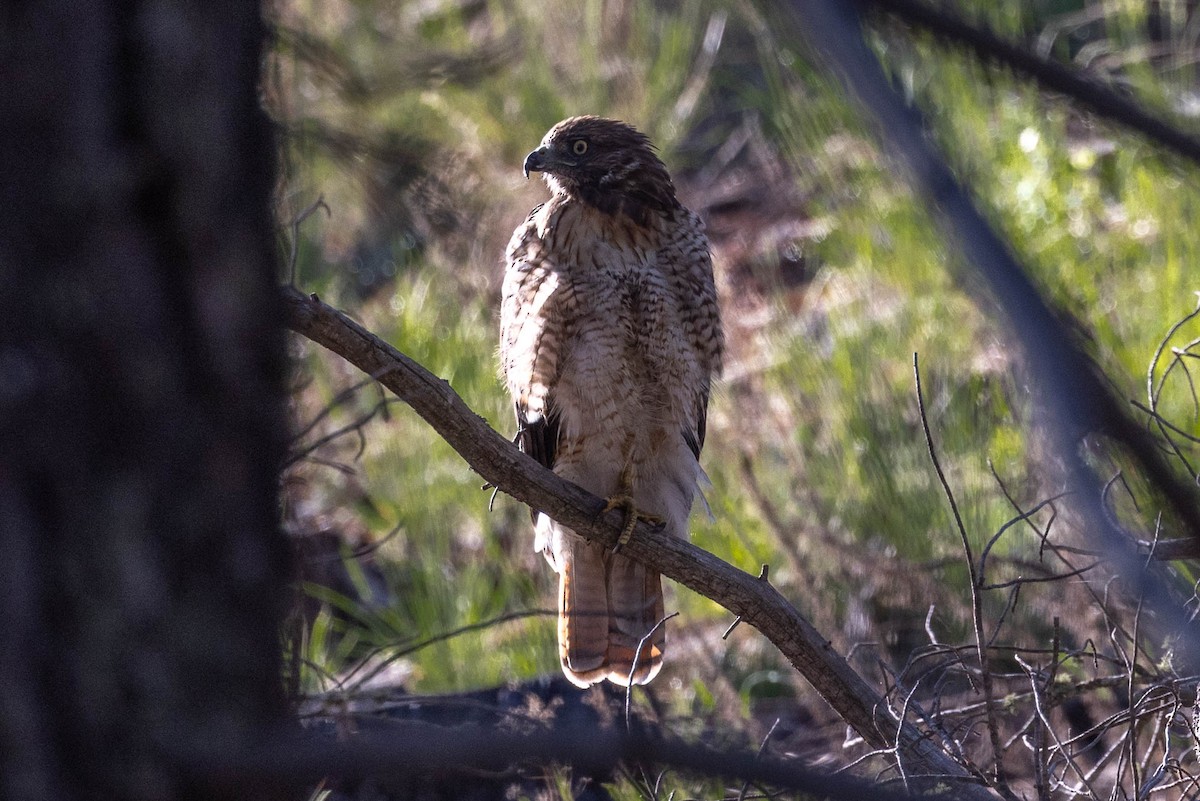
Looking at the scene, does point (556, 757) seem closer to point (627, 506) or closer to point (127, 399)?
point (127, 399)

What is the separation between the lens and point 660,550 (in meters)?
3.22

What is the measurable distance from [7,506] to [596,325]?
110 inches

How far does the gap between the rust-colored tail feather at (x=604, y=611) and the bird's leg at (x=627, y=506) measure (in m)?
0.23

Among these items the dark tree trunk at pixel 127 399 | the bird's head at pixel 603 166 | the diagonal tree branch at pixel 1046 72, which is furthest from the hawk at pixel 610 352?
the diagonal tree branch at pixel 1046 72

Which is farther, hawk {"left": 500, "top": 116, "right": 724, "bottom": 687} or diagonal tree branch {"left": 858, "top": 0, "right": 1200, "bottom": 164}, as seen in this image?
hawk {"left": 500, "top": 116, "right": 724, "bottom": 687}

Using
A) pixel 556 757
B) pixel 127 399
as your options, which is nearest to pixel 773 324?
pixel 127 399

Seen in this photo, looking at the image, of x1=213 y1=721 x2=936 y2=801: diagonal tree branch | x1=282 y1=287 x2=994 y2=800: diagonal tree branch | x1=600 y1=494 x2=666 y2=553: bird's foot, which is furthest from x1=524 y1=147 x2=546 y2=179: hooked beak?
x1=213 y1=721 x2=936 y2=801: diagonal tree branch

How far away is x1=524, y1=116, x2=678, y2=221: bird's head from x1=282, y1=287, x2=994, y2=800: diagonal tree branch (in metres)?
1.22

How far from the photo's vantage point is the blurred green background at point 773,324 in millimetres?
5066

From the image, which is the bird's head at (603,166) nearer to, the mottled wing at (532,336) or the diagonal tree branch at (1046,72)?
the mottled wing at (532,336)

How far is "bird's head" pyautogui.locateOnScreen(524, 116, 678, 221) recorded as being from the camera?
4.20 metres

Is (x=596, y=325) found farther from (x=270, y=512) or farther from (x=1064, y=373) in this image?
(x=1064, y=373)

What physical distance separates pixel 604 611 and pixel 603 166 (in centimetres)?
144

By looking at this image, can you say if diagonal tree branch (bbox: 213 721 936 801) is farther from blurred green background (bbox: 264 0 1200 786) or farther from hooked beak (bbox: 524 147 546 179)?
hooked beak (bbox: 524 147 546 179)
